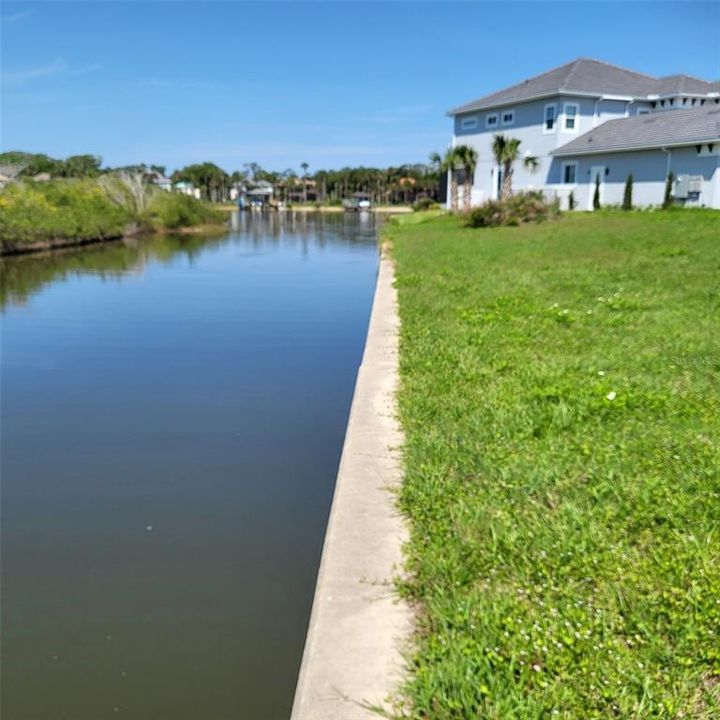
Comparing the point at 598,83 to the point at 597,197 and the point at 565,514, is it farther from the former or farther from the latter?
the point at 565,514

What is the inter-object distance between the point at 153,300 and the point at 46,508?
1193 cm

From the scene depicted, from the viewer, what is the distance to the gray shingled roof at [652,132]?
1083 inches

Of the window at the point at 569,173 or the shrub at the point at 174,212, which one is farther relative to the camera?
the shrub at the point at 174,212

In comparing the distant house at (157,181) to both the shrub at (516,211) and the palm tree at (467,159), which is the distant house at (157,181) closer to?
the palm tree at (467,159)

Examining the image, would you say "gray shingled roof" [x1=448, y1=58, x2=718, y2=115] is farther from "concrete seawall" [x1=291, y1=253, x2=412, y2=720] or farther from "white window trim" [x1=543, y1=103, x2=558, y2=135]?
"concrete seawall" [x1=291, y1=253, x2=412, y2=720]

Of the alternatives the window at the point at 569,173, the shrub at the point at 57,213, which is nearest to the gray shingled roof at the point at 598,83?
the window at the point at 569,173

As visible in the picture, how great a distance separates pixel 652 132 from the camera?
29969mm

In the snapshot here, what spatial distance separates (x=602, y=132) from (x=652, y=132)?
375 cm

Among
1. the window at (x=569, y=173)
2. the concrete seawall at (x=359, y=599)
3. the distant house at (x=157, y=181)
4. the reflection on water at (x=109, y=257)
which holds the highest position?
the distant house at (x=157, y=181)

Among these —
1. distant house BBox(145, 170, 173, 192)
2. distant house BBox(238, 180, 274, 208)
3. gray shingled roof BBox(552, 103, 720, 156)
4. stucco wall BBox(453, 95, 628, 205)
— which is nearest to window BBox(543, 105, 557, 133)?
stucco wall BBox(453, 95, 628, 205)

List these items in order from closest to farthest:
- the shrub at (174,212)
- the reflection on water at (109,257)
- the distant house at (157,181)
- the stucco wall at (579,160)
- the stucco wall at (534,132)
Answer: the reflection on water at (109,257) < the stucco wall at (579,160) < the stucco wall at (534,132) < the shrub at (174,212) < the distant house at (157,181)

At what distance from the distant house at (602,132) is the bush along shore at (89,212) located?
20.1m

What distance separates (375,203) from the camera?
117 metres

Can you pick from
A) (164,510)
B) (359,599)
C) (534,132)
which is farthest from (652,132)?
(359,599)
